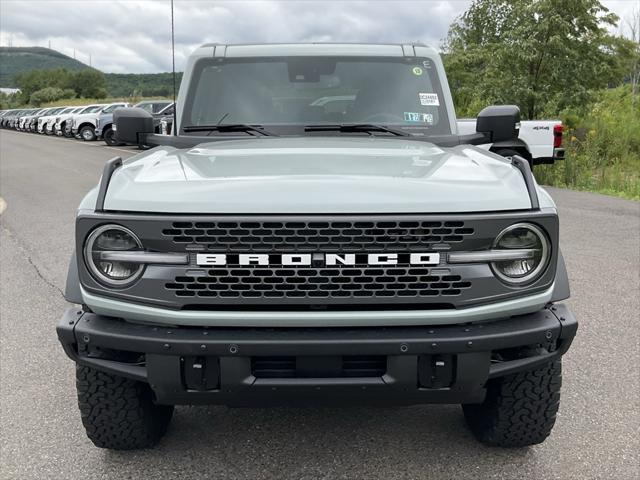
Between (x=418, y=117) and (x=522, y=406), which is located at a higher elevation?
(x=418, y=117)

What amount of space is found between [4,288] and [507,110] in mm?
4422

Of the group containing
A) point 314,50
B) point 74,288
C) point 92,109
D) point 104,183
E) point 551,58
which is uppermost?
point 551,58

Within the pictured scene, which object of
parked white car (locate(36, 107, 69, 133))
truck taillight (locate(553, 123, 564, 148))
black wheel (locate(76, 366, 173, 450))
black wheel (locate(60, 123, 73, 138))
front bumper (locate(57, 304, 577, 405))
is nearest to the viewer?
front bumper (locate(57, 304, 577, 405))

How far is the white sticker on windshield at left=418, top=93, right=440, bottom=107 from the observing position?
3938mm

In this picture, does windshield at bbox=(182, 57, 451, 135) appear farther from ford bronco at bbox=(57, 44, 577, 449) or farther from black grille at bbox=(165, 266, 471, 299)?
black grille at bbox=(165, 266, 471, 299)

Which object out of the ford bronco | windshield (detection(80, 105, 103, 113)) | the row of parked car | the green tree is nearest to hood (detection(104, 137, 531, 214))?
the ford bronco

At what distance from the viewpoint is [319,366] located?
2396 mm

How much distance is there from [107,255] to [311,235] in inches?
28.8

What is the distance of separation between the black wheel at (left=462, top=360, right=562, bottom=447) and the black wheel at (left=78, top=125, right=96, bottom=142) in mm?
31738

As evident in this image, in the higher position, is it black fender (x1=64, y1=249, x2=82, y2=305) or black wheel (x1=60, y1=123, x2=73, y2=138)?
black fender (x1=64, y1=249, x2=82, y2=305)

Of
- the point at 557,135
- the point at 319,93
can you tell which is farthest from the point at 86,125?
the point at 319,93

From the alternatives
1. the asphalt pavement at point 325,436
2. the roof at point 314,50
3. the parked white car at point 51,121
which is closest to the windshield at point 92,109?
the parked white car at point 51,121

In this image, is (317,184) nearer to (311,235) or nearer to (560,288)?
(311,235)

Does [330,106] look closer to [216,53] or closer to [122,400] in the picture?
[216,53]
